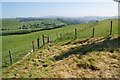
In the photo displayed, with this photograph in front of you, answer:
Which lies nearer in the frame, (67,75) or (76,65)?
(67,75)

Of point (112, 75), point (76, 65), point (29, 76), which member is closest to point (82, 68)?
point (76, 65)

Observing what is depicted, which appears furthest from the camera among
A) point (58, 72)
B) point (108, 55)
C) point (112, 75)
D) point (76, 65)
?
point (108, 55)

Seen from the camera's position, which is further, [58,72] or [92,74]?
[58,72]

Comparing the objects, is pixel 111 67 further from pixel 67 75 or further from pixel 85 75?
pixel 67 75

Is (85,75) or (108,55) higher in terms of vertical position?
(108,55)

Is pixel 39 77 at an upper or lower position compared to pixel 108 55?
lower

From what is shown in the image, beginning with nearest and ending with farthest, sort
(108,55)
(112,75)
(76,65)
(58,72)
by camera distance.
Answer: (112,75) < (58,72) < (76,65) < (108,55)

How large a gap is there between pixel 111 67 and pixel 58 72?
2574 millimetres

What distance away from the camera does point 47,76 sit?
5895 millimetres

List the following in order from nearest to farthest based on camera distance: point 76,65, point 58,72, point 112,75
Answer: point 112,75 < point 58,72 < point 76,65

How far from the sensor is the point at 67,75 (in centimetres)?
586

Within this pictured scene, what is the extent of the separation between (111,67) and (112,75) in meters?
0.85

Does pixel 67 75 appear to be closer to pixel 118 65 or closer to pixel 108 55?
pixel 118 65

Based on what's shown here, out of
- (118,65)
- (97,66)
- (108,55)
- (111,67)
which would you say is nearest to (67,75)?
(97,66)
